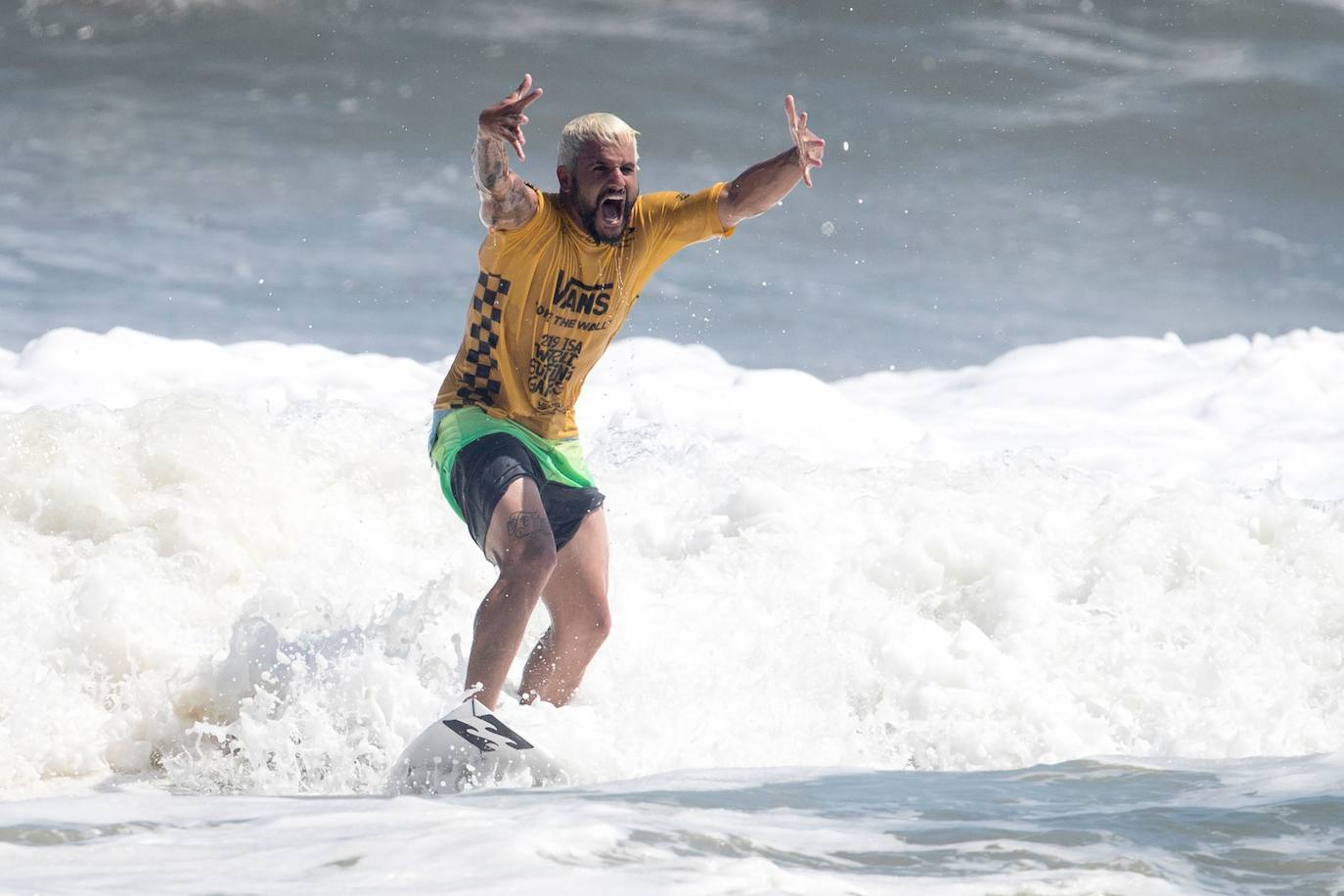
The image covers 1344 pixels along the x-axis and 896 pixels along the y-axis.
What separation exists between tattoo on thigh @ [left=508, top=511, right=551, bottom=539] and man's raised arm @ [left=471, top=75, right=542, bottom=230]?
87 cm

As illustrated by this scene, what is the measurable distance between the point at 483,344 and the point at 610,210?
0.57m

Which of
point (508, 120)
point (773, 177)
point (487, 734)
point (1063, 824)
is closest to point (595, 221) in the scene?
point (508, 120)

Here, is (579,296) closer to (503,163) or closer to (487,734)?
(503,163)

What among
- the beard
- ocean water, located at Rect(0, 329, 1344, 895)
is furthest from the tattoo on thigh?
the beard

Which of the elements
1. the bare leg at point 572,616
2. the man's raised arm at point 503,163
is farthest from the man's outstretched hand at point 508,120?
the bare leg at point 572,616

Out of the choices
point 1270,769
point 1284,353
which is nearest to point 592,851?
point 1270,769

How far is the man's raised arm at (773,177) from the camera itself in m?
4.48

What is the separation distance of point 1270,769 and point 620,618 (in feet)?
9.61

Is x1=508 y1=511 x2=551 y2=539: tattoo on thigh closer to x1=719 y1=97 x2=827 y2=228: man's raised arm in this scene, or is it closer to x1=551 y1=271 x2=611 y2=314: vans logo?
x1=551 y1=271 x2=611 y2=314: vans logo

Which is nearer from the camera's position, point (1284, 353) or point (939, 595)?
point (939, 595)

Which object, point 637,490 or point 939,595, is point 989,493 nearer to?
point 939,595

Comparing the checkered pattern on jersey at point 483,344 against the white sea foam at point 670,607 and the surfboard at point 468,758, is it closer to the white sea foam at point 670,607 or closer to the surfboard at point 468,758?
the white sea foam at point 670,607

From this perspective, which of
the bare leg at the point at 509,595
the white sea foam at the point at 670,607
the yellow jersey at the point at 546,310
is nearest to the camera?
the bare leg at the point at 509,595

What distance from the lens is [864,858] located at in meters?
3.00
